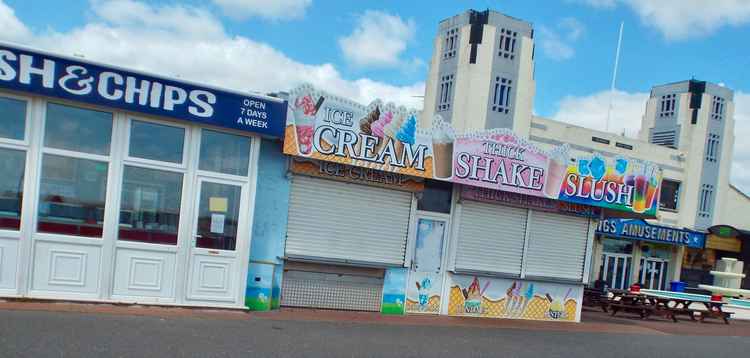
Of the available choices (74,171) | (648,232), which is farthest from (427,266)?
(648,232)

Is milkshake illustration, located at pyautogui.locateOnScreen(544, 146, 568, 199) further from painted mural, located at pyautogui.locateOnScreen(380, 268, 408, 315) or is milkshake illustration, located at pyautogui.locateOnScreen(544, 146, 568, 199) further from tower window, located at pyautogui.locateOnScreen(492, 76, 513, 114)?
tower window, located at pyautogui.locateOnScreen(492, 76, 513, 114)

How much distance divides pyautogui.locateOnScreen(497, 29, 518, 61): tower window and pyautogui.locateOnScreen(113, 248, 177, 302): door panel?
105 feet

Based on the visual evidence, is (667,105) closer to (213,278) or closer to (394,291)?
(394,291)

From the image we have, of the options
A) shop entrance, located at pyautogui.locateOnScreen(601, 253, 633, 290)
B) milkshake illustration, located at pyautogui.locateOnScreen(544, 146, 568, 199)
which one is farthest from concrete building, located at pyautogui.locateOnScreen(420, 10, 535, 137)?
milkshake illustration, located at pyautogui.locateOnScreen(544, 146, 568, 199)

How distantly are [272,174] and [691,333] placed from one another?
9.94m

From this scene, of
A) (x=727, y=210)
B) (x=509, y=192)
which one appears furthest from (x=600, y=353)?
(x=727, y=210)

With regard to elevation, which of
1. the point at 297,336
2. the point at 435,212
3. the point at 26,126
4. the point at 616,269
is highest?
the point at 26,126

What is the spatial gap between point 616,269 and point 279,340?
26.3 m

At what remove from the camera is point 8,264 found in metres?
8.73

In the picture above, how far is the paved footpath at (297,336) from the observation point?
23.2ft

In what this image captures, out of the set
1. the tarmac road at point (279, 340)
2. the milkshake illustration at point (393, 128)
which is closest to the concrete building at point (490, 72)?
the milkshake illustration at point (393, 128)

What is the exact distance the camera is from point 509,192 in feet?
42.2

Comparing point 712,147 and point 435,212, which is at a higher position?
point 712,147

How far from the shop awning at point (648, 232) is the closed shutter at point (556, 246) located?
1421cm
